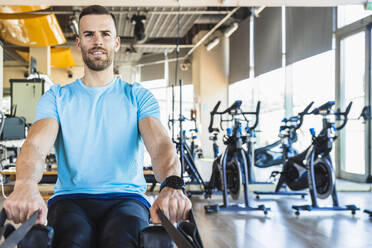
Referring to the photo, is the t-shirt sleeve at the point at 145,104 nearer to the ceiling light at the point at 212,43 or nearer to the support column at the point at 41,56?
Answer: the support column at the point at 41,56

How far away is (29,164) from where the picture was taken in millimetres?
1171

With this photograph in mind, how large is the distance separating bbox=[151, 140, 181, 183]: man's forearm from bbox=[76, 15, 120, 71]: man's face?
0.37 meters

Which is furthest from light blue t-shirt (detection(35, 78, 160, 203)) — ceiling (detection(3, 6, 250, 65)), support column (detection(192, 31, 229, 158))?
support column (detection(192, 31, 229, 158))

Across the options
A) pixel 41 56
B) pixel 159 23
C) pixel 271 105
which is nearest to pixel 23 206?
pixel 271 105

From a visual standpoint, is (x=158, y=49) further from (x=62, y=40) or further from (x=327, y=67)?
(x=327, y=67)

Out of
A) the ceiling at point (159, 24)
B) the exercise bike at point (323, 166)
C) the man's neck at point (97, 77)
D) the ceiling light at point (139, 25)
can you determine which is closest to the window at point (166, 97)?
the ceiling light at point (139, 25)

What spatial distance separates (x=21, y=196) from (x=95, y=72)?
591 mm

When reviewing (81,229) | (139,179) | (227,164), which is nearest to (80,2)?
(227,164)

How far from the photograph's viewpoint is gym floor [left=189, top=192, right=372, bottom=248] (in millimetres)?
2922

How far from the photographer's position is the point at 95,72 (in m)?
1.42

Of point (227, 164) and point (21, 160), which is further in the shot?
point (227, 164)

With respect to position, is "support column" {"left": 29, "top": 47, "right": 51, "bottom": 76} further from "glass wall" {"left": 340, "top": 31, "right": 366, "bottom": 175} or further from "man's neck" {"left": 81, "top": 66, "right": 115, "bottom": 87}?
"man's neck" {"left": 81, "top": 66, "right": 115, "bottom": 87}

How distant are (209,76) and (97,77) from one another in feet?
33.8

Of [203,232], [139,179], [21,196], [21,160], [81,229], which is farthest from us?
[203,232]
